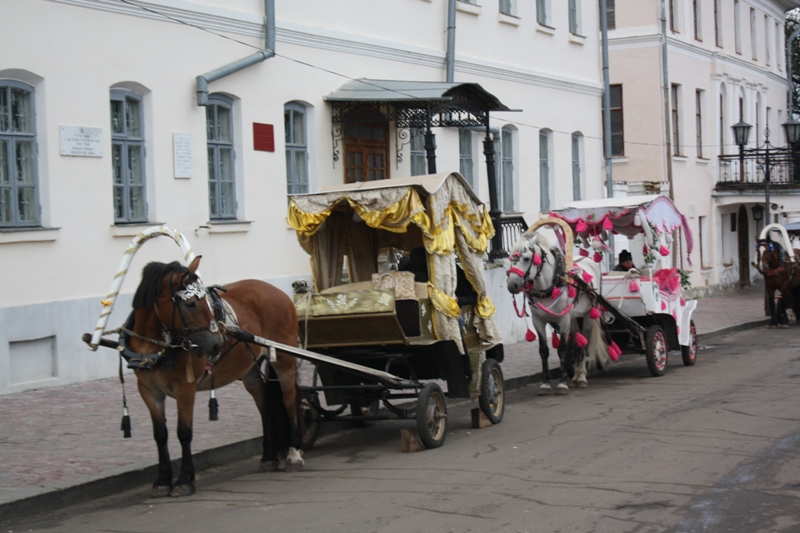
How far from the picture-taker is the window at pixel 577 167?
1075 inches

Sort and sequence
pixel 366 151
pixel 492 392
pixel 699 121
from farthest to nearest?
pixel 699 121
pixel 366 151
pixel 492 392

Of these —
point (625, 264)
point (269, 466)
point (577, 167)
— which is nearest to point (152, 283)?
point (269, 466)

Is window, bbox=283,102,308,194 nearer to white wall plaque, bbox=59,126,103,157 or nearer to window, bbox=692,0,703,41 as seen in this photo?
white wall plaque, bbox=59,126,103,157

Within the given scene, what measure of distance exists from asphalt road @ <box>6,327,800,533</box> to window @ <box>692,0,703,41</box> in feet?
83.4

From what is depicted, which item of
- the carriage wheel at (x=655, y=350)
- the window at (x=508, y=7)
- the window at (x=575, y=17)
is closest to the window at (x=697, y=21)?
the window at (x=575, y=17)

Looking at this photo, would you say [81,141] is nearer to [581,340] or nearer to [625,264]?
[581,340]

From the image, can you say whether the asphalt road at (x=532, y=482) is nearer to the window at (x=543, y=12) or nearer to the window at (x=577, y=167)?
the window at (x=543, y=12)

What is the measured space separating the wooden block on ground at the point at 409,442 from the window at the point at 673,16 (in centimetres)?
2663

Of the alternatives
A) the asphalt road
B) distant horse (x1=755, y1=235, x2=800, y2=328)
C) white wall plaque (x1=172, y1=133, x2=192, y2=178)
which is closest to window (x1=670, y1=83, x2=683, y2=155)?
distant horse (x1=755, y1=235, x2=800, y2=328)

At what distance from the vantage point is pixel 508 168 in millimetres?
24172

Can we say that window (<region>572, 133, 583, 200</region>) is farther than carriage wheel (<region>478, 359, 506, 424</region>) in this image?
Yes

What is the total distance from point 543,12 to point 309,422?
17.4 metres

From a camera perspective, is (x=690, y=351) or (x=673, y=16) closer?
(x=690, y=351)

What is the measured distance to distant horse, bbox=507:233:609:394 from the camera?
13.9m
